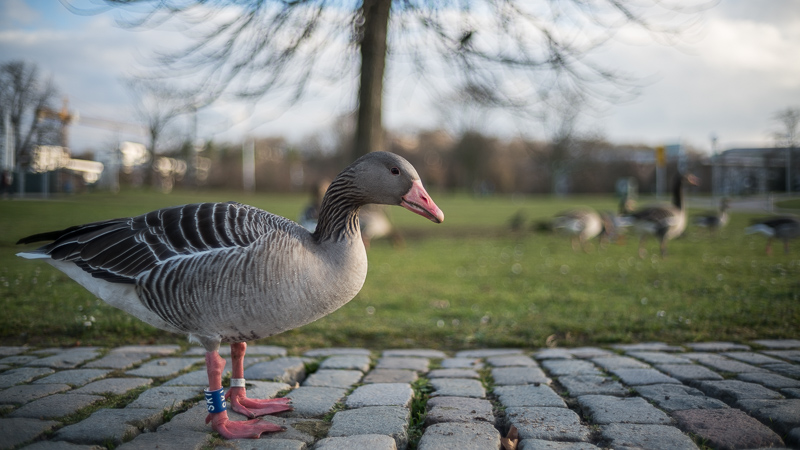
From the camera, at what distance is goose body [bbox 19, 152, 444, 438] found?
299 centimetres

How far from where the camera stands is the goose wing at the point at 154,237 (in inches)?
122

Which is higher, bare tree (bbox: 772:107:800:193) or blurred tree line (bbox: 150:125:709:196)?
blurred tree line (bbox: 150:125:709:196)

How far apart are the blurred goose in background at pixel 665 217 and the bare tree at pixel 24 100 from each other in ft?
39.6

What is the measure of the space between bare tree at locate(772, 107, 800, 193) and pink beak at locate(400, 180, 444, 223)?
18.9 ft

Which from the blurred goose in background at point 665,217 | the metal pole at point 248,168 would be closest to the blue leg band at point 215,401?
the blurred goose in background at point 665,217

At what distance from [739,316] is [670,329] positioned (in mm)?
981

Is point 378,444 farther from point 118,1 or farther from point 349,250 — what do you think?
point 118,1

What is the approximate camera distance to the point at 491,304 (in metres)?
7.17

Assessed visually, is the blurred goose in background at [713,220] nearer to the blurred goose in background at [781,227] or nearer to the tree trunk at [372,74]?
the blurred goose in background at [781,227]

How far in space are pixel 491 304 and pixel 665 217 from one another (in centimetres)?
703

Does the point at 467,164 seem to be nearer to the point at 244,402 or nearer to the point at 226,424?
the point at 244,402

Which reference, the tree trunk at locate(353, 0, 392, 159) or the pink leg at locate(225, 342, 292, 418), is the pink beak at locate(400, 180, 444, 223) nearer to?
the pink leg at locate(225, 342, 292, 418)

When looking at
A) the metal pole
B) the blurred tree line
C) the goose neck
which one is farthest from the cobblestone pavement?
the metal pole

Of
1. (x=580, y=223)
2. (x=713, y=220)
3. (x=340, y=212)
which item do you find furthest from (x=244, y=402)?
(x=713, y=220)
